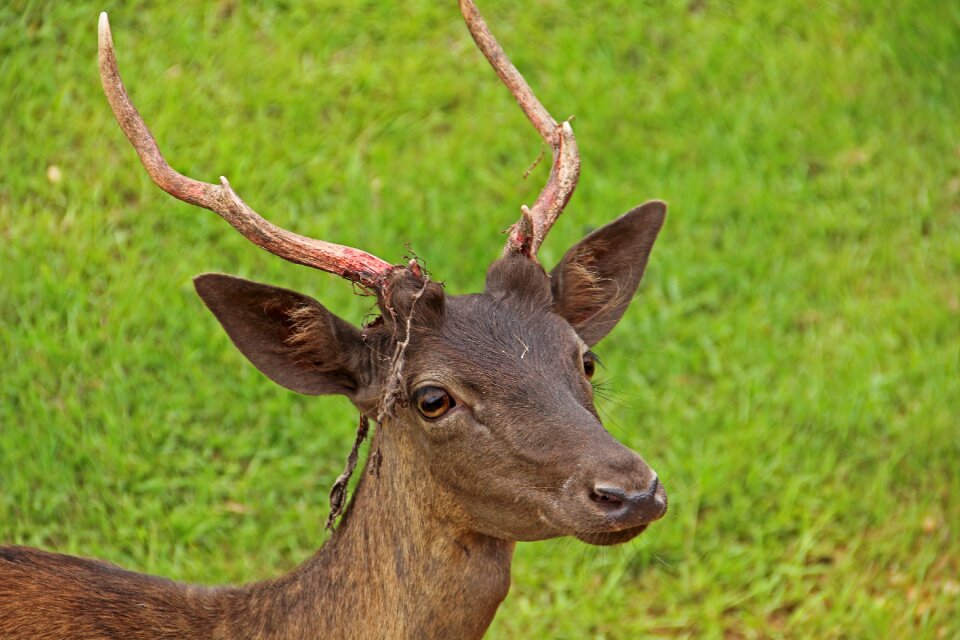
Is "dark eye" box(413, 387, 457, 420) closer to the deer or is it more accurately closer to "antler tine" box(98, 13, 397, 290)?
the deer

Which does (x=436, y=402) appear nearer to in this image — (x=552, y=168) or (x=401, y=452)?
(x=401, y=452)

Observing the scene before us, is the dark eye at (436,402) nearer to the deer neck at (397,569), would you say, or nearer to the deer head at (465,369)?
the deer head at (465,369)

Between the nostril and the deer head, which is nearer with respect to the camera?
the nostril

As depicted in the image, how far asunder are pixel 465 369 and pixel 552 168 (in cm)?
108

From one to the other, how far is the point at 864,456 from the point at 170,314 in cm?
383

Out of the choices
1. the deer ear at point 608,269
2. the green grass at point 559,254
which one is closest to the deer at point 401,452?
the deer ear at point 608,269

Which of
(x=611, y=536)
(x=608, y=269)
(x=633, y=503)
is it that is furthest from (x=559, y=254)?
(x=633, y=503)

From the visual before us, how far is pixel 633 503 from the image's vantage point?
382cm

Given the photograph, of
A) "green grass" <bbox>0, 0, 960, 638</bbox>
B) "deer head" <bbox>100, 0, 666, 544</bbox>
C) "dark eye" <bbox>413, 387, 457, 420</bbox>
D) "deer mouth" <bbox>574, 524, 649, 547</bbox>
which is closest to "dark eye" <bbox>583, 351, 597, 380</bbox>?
"deer head" <bbox>100, 0, 666, 544</bbox>

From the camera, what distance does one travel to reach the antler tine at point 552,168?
4625 mm

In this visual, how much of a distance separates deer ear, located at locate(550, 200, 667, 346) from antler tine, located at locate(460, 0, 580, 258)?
0.17m

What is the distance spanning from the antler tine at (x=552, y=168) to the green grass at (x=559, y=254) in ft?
5.78

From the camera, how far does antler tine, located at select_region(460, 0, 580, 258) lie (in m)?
4.62

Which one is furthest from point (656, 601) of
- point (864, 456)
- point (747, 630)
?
point (864, 456)
